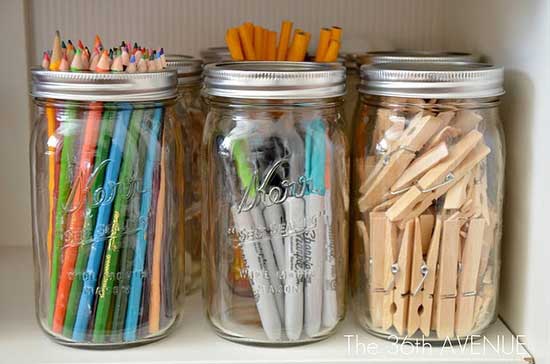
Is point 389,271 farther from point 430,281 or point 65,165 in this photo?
point 65,165

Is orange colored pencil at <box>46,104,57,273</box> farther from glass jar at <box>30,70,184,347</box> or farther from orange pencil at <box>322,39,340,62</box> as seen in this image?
orange pencil at <box>322,39,340,62</box>

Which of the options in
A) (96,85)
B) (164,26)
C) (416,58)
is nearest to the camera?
(96,85)

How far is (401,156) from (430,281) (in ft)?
0.33

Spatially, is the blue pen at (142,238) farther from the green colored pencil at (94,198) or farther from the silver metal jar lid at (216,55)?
the silver metal jar lid at (216,55)

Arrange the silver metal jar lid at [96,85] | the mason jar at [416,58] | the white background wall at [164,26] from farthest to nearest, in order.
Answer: the white background wall at [164,26] → the mason jar at [416,58] → the silver metal jar lid at [96,85]

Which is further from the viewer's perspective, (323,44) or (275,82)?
(323,44)

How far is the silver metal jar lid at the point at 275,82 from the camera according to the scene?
1.92ft

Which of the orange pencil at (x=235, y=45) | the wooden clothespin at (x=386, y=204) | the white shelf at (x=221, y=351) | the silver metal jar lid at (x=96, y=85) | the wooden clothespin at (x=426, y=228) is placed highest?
the orange pencil at (x=235, y=45)

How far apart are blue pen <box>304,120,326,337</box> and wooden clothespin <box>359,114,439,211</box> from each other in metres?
0.05

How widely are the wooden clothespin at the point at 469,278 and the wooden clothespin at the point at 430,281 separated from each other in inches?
0.9

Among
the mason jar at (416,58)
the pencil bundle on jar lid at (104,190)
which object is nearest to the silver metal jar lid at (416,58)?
the mason jar at (416,58)

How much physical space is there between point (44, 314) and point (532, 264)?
39 centimetres

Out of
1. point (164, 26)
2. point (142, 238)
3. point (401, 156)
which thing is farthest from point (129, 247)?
point (164, 26)

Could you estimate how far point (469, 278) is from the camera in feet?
2.05
